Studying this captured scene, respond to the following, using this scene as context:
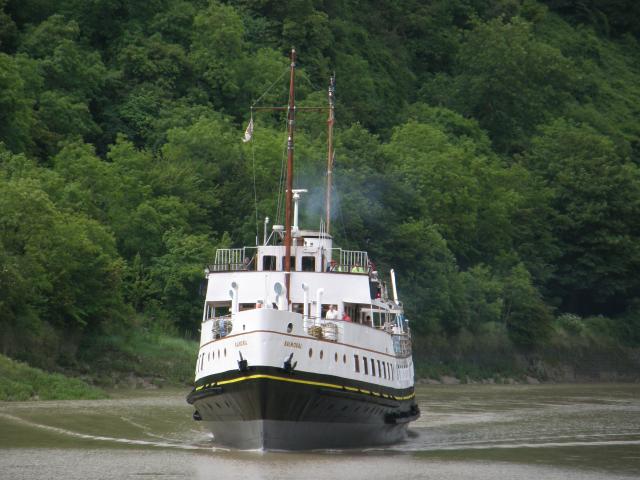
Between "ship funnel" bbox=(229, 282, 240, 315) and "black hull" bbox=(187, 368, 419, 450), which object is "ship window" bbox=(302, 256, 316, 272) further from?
"black hull" bbox=(187, 368, 419, 450)

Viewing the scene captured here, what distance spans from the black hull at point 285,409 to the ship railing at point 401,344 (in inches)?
277

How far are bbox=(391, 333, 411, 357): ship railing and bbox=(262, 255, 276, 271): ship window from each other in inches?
222

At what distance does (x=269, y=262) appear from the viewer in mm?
52656

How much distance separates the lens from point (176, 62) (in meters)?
117

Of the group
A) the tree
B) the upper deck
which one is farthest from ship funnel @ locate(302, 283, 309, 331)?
the tree

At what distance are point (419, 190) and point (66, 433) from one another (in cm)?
5611

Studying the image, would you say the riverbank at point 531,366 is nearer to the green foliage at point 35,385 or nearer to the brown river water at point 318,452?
the brown river water at point 318,452

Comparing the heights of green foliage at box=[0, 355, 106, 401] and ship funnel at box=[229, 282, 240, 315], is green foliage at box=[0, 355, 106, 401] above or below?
above

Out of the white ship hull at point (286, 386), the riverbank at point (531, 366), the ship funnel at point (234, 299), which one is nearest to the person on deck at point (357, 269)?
the white ship hull at point (286, 386)

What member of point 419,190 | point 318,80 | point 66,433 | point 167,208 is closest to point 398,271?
point 419,190

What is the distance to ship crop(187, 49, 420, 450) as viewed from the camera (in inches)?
1785

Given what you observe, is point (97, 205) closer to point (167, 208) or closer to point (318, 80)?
point (167, 208)

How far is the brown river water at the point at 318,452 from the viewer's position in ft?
140

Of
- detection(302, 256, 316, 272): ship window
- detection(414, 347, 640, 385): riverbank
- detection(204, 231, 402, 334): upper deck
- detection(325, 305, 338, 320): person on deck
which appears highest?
detection(414, 347, 640, 385): riverbank
